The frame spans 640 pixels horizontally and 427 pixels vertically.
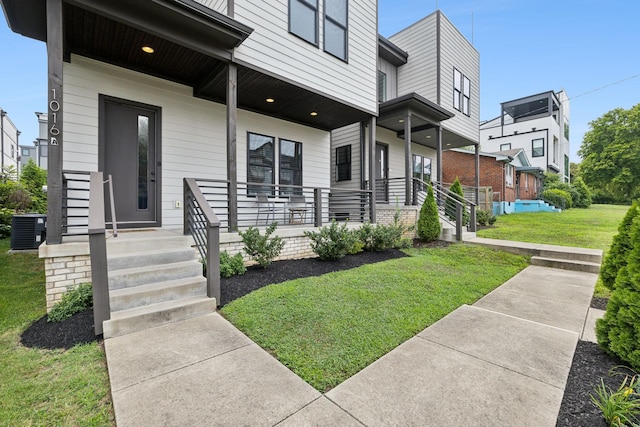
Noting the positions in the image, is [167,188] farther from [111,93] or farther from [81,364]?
[81,364]

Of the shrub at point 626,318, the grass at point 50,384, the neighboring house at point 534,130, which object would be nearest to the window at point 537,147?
the neighboring house at point 534,130

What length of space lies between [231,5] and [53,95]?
3.28 metres

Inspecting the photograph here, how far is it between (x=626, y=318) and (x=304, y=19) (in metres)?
7.27

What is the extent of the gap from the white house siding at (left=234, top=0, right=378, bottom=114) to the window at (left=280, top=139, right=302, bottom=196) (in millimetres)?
2006

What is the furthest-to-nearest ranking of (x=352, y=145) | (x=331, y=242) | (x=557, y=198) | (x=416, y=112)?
(x=557, y=198) < (x=352, y=145) < (x=416, y=112) < (x=331, y=242)

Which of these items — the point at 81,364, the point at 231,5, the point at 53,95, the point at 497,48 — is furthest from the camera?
the point at 497,48

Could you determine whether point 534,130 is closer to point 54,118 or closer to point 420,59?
point 420,59

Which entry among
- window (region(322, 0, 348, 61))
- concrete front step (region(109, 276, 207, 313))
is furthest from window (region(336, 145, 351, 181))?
concrete front step (region(109, 276, 207, 313))

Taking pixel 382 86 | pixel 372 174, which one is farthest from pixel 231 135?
pixel 382 86

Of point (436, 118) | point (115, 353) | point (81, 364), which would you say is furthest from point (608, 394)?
point (436, 118)

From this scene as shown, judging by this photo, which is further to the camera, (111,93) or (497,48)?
(497,48)

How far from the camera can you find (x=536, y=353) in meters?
2.52

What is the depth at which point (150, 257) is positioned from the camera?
151 inches

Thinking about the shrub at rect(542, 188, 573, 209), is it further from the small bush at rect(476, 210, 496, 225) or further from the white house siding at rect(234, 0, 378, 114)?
the white house siding at rect(234, 0, 378, 114)
